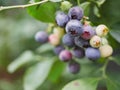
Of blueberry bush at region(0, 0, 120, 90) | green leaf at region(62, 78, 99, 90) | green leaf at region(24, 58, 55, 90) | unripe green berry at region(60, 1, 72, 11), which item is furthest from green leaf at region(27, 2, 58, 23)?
green leaf at region(24, 58, 55, 90)

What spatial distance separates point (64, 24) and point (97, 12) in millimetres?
262

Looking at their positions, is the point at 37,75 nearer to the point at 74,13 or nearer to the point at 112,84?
the point at 112,84

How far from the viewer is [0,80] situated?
2.41 m

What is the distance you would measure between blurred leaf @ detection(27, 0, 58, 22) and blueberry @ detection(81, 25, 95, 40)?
→ 0.53 ft

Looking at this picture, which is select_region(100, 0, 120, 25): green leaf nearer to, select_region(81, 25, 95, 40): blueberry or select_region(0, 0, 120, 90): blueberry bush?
select_region(0, 0, 120, 90): blueberry bush

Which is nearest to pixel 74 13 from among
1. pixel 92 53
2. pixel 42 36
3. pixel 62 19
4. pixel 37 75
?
pixel 62 19

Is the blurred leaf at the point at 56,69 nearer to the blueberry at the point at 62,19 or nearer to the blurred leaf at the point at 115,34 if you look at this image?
the blurred leaf at the point at 115,34

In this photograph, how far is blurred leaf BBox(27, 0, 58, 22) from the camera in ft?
4.00

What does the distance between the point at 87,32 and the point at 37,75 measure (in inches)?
22.5

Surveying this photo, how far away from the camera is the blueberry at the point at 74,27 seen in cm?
106

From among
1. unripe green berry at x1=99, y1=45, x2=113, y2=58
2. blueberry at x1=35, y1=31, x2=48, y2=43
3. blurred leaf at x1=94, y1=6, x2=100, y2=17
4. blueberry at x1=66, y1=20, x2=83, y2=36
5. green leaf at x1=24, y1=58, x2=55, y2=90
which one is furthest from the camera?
green leaf at x1=24, y1=58, x2=55, y2=90

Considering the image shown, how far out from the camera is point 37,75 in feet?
5.31

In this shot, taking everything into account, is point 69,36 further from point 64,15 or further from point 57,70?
point 57,70

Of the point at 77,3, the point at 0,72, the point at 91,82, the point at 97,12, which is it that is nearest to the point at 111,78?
the point at 91,82
